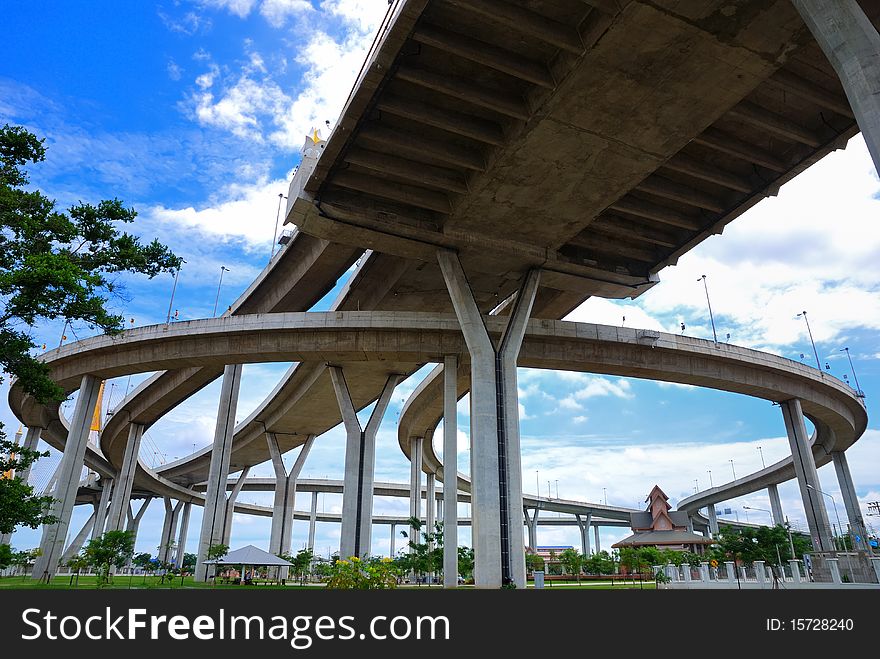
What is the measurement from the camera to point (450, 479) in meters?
31.1

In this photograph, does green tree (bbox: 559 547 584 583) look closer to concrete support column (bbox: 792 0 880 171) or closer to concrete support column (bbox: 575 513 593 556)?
concrete support column (bbox: 575 513 593 556)

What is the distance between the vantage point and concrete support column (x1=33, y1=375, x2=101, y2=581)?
33.1 metres

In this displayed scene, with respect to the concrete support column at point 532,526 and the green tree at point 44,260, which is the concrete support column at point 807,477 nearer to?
the green tree at point 44,260

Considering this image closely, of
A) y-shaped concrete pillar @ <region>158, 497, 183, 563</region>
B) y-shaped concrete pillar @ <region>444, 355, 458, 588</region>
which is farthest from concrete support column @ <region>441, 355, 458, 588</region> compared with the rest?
y-shaped concrete pillar @ <region>158, 497, 183, 563</region>

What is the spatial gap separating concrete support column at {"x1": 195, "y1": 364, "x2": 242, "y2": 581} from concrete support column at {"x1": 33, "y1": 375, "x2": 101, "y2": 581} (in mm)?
7212

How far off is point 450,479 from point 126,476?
34.3 m

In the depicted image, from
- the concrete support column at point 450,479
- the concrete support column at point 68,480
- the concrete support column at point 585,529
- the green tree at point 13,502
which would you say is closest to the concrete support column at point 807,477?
the concrete support column at point 450,479

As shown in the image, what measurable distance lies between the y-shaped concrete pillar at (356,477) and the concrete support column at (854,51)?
95.6 ft

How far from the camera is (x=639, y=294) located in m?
34.7

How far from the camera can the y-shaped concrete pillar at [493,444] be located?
2464cm
